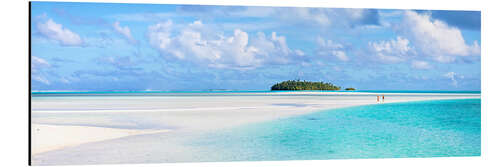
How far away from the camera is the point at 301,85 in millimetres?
9414

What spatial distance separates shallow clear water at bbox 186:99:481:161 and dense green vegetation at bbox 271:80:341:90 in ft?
2.30

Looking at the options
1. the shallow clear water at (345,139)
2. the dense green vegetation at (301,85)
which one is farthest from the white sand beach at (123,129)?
the dense green vegetation at (301,85)

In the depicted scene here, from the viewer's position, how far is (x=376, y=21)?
766 centimetres

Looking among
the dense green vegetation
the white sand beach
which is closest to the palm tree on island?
the dense green vegetation

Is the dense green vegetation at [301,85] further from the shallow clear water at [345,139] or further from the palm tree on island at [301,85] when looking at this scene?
the shallow clear water at [345,139]

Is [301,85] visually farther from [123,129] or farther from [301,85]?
[123,129]

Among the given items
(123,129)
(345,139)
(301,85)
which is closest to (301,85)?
(301,85)

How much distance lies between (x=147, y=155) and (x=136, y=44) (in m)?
2.34

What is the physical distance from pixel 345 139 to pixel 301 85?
2441mm

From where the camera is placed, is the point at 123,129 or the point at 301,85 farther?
the point at 301,85

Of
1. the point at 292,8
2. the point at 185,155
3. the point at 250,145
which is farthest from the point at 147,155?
the point at 292,8

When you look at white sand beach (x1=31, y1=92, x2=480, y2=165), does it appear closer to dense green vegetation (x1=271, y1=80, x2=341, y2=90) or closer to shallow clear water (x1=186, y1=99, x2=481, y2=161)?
shallow clear water (x1=186, y1=99, x2=481, y2=161)

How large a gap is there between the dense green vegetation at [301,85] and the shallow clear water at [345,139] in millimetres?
700

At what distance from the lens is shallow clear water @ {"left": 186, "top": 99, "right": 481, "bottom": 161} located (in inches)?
253
